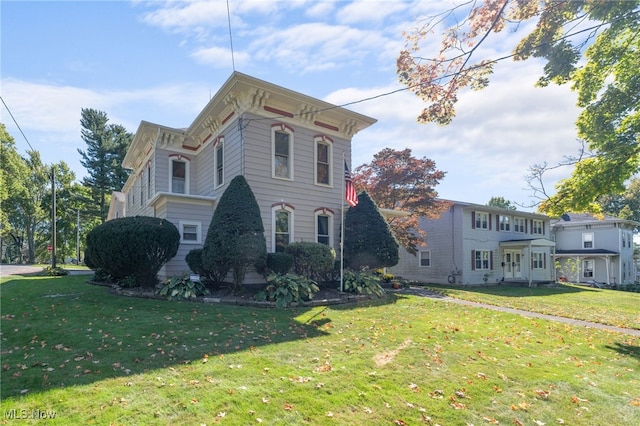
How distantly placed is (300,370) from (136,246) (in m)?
7.79

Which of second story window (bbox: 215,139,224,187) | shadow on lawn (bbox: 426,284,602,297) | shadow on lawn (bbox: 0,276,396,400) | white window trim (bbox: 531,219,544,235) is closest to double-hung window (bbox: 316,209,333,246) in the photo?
second story window (bbox: 215,139,224,187)

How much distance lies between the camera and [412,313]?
927 cm

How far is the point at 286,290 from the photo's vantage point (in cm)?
961

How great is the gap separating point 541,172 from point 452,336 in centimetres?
571

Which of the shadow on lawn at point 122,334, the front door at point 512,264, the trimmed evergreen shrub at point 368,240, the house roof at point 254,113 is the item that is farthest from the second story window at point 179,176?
the front door at point 512,264

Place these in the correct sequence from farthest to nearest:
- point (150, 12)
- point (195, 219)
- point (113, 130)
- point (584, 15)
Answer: point (113, 130)
point (195, 219)
point (150, 12)
point (584, 15)

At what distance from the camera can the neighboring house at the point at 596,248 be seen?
30812mm

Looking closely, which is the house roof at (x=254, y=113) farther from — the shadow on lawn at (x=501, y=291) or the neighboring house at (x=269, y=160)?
the shadow on lawn at (x=501, y=291)

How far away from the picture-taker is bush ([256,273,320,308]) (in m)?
9.46

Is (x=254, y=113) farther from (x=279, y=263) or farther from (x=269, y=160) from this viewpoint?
(x=279, y=263)

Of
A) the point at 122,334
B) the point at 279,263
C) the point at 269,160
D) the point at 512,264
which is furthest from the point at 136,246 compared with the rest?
the point at 512,264

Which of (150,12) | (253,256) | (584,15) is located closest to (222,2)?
(150,12)

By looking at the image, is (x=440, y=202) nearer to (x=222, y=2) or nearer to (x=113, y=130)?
(x=222, y=2)

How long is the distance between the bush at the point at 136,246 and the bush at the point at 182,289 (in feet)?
3.45
